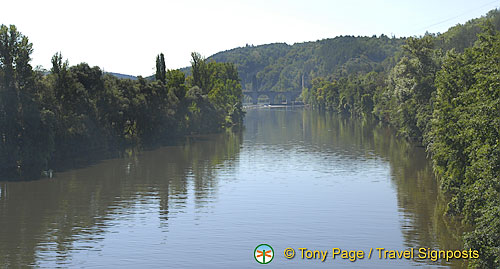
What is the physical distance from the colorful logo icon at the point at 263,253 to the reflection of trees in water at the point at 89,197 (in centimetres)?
1168

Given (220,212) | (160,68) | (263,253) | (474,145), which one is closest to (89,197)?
(220,212)

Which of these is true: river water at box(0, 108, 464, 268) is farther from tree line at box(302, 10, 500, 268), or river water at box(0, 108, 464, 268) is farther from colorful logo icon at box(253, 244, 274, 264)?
tree line at box(302, 10, 500, 268)

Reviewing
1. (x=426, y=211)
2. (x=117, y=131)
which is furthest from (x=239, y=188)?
(x=117, y=131)

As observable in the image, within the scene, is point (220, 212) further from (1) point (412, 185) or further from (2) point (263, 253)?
(1) point (412, 185)

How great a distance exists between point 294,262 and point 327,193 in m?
22.6

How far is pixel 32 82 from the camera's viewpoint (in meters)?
67.1

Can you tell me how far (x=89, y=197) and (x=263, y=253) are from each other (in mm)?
26023

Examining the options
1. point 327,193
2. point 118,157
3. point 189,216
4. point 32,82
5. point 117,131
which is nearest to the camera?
point 189,216

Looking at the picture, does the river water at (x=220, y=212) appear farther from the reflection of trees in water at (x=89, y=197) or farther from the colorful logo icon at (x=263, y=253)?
the colorful logo icon at (x=263, y=253)

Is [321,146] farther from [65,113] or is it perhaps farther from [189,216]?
[189,216]

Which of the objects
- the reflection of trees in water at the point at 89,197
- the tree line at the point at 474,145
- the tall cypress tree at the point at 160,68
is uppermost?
the tall cypress tree at the point at 160,68

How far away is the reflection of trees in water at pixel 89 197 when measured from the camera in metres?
40.1

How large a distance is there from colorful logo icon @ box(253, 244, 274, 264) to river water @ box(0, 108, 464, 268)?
403 millimetres

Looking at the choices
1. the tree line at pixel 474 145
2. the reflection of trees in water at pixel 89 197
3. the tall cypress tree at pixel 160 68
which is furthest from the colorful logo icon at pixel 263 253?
the tall cypress tree at pixel 160 68
